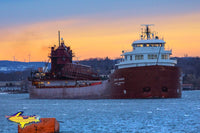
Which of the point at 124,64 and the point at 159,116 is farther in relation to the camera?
the point at 124,64

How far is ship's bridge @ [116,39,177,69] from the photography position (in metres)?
77.9

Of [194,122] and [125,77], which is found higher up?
[125,77]

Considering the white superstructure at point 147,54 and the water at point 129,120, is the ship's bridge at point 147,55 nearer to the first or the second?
the white superstructure at point 147,54

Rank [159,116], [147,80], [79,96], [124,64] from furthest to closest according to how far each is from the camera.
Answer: [79,96], [124,64], [147,80], [159,116]

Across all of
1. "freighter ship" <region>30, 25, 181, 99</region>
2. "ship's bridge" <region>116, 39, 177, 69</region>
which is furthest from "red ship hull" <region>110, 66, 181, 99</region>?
"ship's bridge" <region>116, 39, 177, 69</region>

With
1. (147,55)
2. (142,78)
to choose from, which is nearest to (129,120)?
(142,78)

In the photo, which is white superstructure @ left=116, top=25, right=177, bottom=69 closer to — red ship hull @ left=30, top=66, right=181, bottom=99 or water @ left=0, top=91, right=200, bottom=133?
red ship hull @ left=30, top=66, right=181, bottom=99

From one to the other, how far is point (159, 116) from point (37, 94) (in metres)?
54.0

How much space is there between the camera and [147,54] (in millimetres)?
78375

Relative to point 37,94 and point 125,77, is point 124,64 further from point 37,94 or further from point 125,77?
point 37,94

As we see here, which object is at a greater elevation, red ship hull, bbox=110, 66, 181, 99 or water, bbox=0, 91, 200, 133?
red ship hull, bbox=110, 66, 181, 99

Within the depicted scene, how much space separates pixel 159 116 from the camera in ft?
172

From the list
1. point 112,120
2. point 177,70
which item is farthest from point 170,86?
point 112,120

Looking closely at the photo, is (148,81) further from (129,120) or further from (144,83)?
(129,120)
